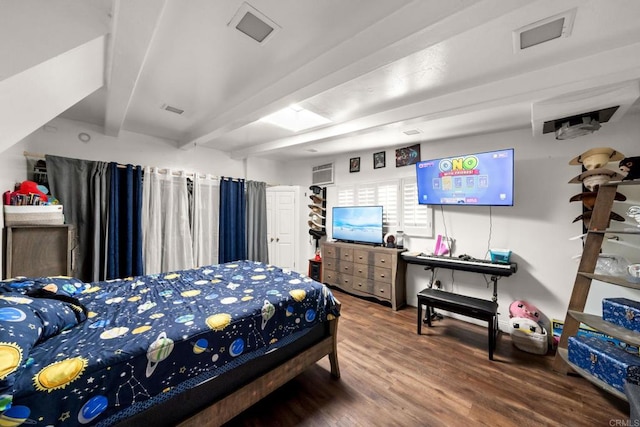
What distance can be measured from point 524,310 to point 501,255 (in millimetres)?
628

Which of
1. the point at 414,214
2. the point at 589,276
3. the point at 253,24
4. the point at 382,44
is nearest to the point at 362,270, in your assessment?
the point at 414,214

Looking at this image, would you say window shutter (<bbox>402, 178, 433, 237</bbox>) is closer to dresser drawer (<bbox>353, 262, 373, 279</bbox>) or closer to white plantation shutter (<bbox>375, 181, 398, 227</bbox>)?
white plantation shutter (<bbox>375, 181, 398, 227</bbox>)

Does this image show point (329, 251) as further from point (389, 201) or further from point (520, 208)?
point (520, 208)

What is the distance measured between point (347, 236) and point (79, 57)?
3.70 meters

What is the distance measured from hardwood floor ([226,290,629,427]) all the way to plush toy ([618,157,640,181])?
1922mm

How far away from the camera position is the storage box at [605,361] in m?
1.65

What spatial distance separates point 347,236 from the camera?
4.29 m

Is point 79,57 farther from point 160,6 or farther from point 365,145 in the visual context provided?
point 365,145

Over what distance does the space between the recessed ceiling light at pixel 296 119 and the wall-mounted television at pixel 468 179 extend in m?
1.55

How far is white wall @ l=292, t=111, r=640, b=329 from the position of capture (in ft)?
8.08

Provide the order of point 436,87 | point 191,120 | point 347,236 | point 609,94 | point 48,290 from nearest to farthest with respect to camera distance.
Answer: point 48,290 → point 609,94 → point 436,87 → point 191,120 → point 347,236

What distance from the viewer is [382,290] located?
360 cm

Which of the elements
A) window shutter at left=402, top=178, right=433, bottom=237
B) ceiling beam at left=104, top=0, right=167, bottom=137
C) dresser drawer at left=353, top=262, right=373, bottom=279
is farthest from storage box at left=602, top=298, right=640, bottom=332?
ceiling beam at left=104, top=0, right=167, bottom=137

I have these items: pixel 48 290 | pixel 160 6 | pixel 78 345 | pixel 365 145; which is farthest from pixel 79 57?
pixel 365 145
